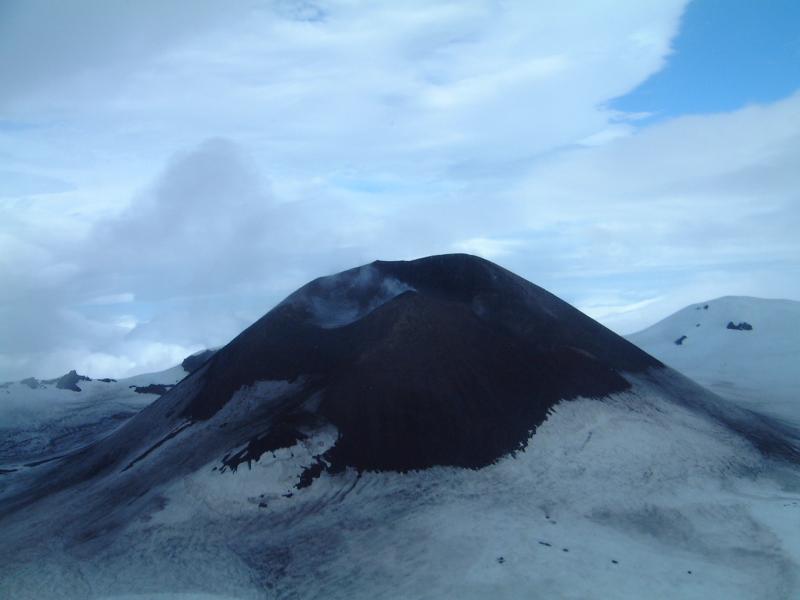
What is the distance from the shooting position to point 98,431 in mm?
47469

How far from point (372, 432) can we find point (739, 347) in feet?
150

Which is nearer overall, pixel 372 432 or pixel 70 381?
pixel 372 432

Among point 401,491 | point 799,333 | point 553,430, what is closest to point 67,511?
point 401,491

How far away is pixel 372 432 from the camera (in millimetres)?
24703

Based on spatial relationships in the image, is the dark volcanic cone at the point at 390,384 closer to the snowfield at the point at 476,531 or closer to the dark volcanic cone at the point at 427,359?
the dark volcanic cone at the point at 427,359

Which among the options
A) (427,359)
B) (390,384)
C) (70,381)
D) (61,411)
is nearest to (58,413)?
(61,411)

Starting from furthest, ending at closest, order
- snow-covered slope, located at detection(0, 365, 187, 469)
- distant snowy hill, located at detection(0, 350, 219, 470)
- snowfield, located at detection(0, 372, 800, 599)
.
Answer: distant snowy hill, located at detection(0, 350, 219, 470) → snow-covered slope, located at detection(0, 365, 187, 469) → snowfield, located at detection(0, 372, 800, 599)

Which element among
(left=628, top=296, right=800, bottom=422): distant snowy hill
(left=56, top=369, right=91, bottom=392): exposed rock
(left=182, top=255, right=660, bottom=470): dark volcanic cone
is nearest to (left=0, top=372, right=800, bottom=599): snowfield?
(left=182, top=255, right=660, bottom=470): dark volcanic cone

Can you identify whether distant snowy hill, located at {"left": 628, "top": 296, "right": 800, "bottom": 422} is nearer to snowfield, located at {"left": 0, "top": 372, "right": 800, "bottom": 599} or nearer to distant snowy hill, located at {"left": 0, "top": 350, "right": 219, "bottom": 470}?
snowfield, located at {"left": 0, "top": 372, "right": 800, "bottom": 599}

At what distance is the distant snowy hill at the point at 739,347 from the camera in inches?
1783

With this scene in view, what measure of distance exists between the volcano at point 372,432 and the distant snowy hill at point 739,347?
13.5 m

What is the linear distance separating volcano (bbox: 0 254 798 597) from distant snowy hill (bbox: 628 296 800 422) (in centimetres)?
1350

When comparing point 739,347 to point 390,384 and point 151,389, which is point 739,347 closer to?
point 390,384

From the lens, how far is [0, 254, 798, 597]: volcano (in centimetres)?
2155
